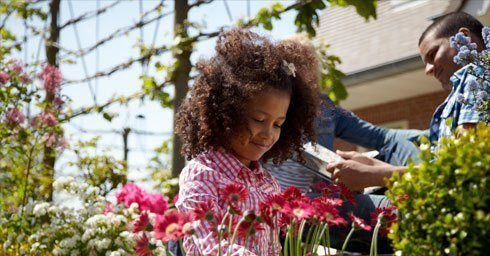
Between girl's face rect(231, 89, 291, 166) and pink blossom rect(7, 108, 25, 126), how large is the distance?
6.88ft

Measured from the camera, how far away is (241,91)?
9.30ft

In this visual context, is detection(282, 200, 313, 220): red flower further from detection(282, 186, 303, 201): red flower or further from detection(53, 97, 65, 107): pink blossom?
detection(53, 97, 65, 107): pink blossom

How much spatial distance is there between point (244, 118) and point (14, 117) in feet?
7.21

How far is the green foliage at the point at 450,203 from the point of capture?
172 centimetres

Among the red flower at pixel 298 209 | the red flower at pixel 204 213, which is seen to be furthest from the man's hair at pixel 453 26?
the red flower at pixel 204 213

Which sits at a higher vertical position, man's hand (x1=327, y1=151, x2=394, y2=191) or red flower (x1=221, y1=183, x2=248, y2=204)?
red flower (x1=221, y1=183, x2=248, y2=204)

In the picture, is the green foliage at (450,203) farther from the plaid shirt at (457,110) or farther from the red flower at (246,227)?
the plaid shirt at (457,110)

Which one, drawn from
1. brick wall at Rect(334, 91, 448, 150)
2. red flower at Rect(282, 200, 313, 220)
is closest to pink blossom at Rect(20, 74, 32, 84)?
red flower at Rect(282, 200, 313, 220)

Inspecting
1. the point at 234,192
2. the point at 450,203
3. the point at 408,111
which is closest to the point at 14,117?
the point at 234,192

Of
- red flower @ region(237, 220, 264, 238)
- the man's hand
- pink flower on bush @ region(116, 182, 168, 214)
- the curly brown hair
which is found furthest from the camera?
the man's hand

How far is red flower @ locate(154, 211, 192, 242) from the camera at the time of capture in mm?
2010

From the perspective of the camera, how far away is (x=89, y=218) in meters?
3.00

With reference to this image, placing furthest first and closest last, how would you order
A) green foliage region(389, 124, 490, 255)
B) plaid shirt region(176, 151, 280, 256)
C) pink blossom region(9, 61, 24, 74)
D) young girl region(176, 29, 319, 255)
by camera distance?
pink blossom region(9, 61, 24, 74) → young girl region(176, 29, 319, 255) → plaid shirt region(176, 151, 280, 256) → green foliage region(389, 124, 490, 255)

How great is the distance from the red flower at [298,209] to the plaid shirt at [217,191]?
25 cm
